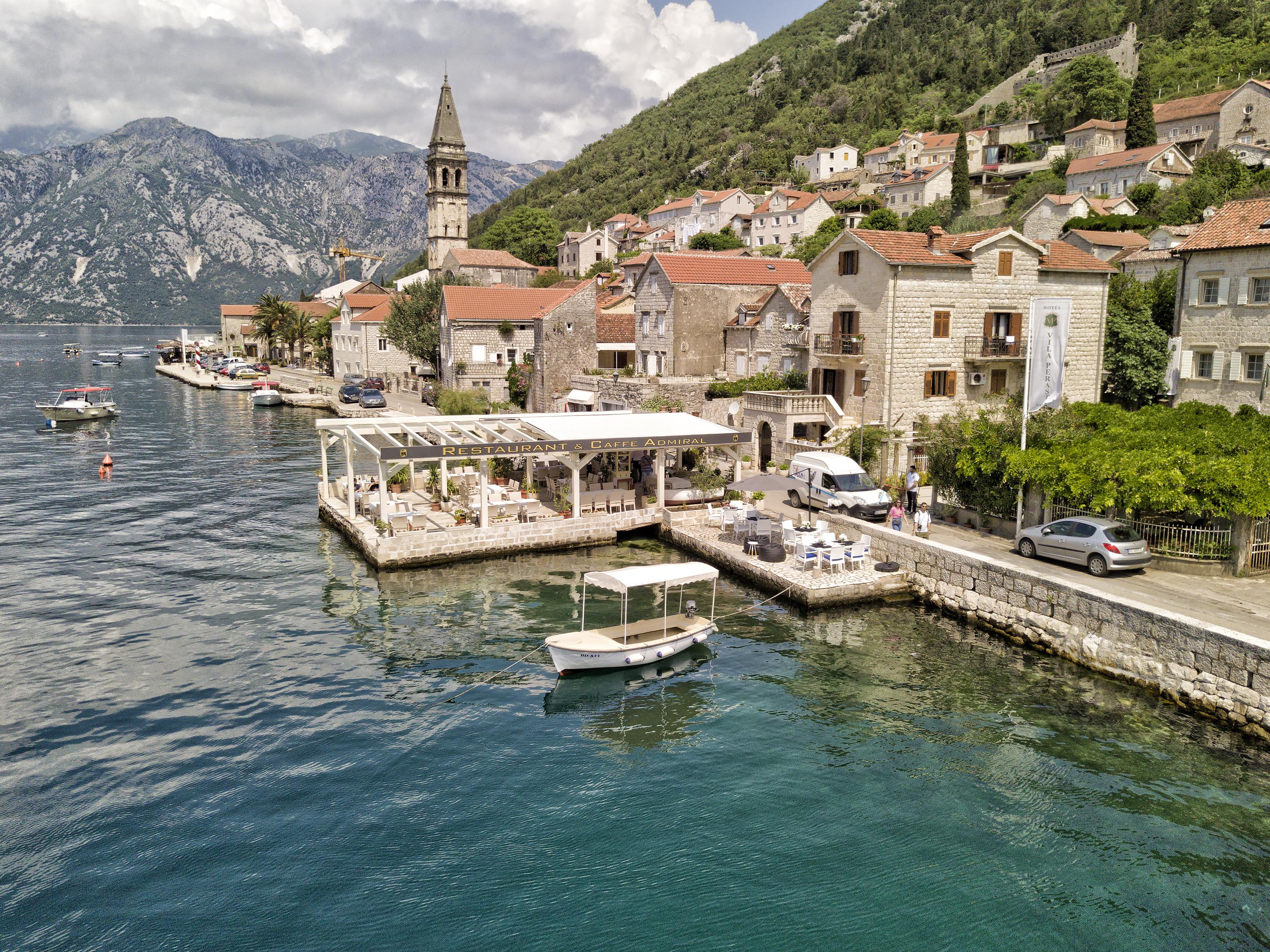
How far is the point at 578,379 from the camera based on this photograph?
53562mm

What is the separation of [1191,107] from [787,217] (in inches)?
1808

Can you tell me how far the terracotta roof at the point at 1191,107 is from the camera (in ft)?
283

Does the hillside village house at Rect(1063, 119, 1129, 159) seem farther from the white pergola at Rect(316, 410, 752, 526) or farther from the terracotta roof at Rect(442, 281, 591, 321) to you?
the white pergola at Rect(316, 410, 752, 526)

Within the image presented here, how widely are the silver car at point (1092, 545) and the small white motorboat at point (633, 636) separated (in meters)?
10.1

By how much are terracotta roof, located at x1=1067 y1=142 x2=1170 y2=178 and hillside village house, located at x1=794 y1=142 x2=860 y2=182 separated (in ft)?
173

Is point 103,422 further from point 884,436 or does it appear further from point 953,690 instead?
point 953,690

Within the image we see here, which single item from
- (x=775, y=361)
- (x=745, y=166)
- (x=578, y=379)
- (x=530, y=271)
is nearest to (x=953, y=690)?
(x=775, y=361)

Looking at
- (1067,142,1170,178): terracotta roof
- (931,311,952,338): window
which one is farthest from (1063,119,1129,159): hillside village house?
(931,311,952,338): window

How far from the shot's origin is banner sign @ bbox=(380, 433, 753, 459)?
29094mm

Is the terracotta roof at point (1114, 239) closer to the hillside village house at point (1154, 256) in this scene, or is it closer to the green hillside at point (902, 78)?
the hillside village house at point (1154, 256)

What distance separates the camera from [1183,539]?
22.7 m

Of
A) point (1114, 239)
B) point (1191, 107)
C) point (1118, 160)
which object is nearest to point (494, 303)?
point (1114, 239)

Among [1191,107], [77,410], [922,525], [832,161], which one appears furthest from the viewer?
[832,161]

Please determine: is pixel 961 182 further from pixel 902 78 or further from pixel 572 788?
pixel 572 788
